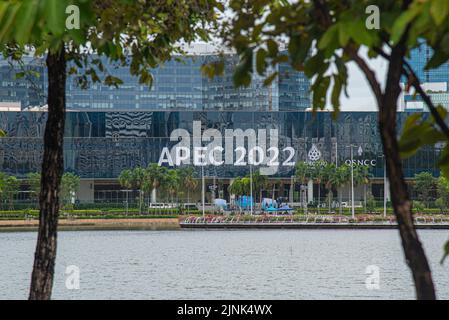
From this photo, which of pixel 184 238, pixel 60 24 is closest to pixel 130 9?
pixel 60 24

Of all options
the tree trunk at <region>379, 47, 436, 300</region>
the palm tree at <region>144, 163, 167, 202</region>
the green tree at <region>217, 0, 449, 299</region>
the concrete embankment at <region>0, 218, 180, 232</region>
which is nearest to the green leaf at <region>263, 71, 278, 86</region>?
the green tree at <region>217, 0, 449, 299</region>

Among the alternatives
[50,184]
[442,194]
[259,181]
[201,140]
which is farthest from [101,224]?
[50,184]

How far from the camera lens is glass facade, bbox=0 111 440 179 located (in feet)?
375

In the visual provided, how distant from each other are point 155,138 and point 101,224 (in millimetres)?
14939

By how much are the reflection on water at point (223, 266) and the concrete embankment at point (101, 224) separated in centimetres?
1461

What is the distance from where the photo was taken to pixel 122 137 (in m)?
117

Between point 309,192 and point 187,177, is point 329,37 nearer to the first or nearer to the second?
point 187,177

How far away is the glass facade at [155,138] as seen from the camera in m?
114

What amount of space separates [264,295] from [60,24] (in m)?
33.8

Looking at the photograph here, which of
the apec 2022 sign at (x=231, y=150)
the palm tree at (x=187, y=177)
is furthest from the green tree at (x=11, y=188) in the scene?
the palm tree at (x=187, y=177)

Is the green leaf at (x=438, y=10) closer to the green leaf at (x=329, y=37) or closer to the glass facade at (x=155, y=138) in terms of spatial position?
the green leaf at (x=329, y=37)

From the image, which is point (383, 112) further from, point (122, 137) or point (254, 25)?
point (122, 137)

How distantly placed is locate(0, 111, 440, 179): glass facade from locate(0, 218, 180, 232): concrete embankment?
906 cm
